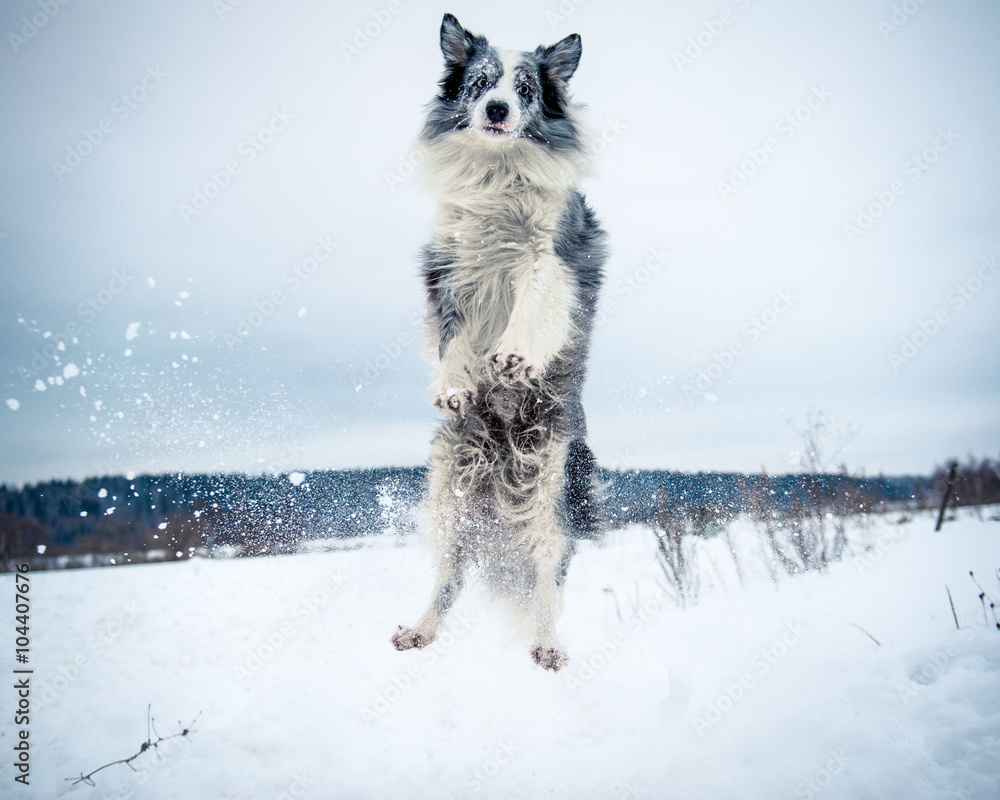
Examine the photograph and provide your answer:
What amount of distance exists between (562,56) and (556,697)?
12.7 feet

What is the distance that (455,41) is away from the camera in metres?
2.71

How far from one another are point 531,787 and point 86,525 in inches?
298

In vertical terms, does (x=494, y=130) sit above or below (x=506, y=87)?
below

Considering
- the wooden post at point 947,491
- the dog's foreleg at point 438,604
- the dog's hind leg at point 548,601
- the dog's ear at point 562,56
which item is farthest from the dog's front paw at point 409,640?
the wooden post at point 947,491

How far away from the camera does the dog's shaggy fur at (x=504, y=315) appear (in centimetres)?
252

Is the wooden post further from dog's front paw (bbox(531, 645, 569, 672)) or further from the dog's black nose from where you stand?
the dog's black nose

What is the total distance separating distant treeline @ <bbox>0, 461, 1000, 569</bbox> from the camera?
10.6 ft

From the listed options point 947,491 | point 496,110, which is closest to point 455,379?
point 496,110

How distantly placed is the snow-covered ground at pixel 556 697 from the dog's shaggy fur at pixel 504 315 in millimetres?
349

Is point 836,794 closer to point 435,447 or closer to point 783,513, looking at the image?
point 435,447

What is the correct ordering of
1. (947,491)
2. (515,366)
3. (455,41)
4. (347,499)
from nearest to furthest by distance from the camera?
(515,366)
(455,41)
(347,499)
(947,491)

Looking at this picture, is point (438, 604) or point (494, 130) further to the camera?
point (438, 604)

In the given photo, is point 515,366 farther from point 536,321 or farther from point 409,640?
point 409,640

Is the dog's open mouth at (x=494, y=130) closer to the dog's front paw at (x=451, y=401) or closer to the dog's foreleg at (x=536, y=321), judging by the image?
the dog's foreleg at (x=536, y=321)
